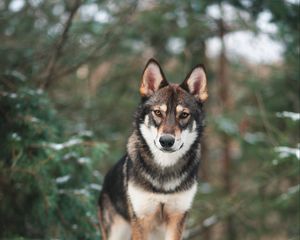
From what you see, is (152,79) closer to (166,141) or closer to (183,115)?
(183,115)

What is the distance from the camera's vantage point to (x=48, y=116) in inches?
266

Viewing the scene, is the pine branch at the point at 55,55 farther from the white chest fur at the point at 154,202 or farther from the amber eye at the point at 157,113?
the white chest fur at the point at 154,202

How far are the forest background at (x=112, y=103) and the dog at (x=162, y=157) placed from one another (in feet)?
2.79

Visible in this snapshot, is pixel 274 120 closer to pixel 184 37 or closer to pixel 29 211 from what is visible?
pixel 184 37

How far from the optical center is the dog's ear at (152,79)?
5363 millimetres

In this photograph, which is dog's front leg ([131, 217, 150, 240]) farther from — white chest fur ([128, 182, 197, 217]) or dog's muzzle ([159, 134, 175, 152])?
dog's muzzle ([159, 134, 175, 152])

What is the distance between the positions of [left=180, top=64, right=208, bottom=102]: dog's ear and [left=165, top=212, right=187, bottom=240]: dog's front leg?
4.46 ft

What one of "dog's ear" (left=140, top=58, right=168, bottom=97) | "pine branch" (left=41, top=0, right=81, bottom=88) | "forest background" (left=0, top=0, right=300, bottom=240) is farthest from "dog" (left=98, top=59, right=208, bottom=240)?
"pine branch" (left=41, top=0, right=81, bottom=88)

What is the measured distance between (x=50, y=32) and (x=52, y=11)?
1.57 ft

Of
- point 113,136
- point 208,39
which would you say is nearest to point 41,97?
point 113,136

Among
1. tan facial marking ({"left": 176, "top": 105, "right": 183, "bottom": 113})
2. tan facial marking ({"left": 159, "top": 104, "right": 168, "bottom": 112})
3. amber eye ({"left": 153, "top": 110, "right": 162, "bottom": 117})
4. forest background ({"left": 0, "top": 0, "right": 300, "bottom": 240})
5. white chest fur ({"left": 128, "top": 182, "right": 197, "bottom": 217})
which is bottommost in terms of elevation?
forest background ({"left": 0, "top": 0, "right": 300, "bottom": 240})

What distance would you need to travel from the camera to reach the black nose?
4879 millimetres

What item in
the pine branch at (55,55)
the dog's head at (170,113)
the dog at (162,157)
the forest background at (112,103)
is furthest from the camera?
the pine branch at (55,55)

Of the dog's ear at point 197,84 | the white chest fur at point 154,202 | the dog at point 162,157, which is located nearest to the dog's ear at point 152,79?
the dog at point 162,157
